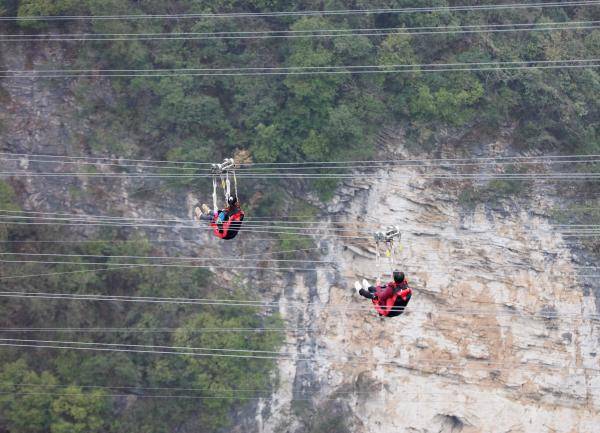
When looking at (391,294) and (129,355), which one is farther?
(129,355)

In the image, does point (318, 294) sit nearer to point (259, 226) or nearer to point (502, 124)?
point (259, 226)

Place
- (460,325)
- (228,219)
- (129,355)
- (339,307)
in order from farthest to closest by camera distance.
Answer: (339,307)
(460,325)
(129,355)
(228,219)

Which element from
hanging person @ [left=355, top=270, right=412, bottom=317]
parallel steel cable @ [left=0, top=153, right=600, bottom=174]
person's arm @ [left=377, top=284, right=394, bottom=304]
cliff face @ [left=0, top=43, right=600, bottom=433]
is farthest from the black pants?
cliff face @ [left=0, top=43, right=600, bottom=433]

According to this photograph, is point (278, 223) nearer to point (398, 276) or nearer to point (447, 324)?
point (447, 324)

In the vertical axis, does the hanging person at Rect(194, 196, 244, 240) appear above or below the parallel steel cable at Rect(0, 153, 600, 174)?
below

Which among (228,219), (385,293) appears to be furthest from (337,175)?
(385,293)

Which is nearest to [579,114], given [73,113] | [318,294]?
[318,294]

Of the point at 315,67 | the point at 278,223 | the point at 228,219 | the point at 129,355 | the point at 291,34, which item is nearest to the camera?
the point at 228,219

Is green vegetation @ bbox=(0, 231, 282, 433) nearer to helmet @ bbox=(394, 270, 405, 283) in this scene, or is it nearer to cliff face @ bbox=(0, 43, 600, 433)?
cliff face @ bbox=(0, 43, 600, 433)
